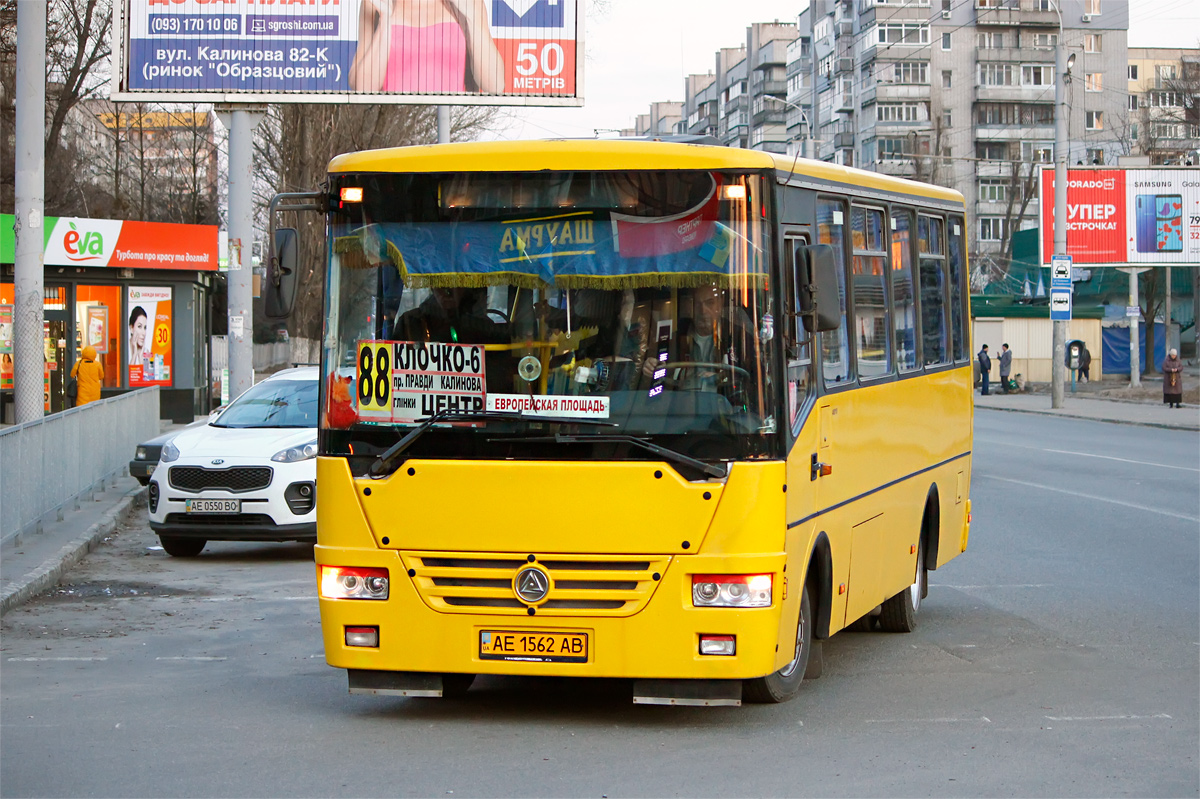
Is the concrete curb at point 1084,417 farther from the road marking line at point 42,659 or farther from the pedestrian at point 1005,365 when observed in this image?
the road marking line at point 42,659

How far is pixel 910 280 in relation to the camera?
9695mm

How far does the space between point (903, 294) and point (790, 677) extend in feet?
9.18

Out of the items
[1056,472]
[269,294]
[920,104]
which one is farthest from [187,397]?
[920,104]

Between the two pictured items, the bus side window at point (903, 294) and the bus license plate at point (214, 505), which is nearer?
the bus side window at point (903, 294)

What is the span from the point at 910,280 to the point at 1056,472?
13.9 metres

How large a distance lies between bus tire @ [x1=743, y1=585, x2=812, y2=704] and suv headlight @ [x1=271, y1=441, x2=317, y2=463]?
23.8ft

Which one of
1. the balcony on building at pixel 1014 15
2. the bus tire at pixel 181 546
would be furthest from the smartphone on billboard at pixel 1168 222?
the balcony on building at pixel 1014 15

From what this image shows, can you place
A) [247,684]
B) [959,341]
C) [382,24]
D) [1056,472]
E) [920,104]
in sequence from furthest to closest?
[920,104] < [382,24] < [1056,472] < [959,341] < [247,684]

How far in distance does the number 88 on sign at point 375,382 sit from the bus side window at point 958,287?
4956mm

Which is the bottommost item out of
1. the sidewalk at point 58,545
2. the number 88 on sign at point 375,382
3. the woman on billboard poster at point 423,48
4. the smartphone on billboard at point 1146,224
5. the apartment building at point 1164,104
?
the sidewalk at point 58,545

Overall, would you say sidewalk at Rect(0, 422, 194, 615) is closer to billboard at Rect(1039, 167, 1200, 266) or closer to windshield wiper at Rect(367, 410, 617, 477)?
windshield wiper at Rect(367, 410, 617, 477)

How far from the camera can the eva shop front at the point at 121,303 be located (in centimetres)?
3061

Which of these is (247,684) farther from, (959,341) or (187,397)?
(187,397)

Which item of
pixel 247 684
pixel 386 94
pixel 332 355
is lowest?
pixel 247 684
